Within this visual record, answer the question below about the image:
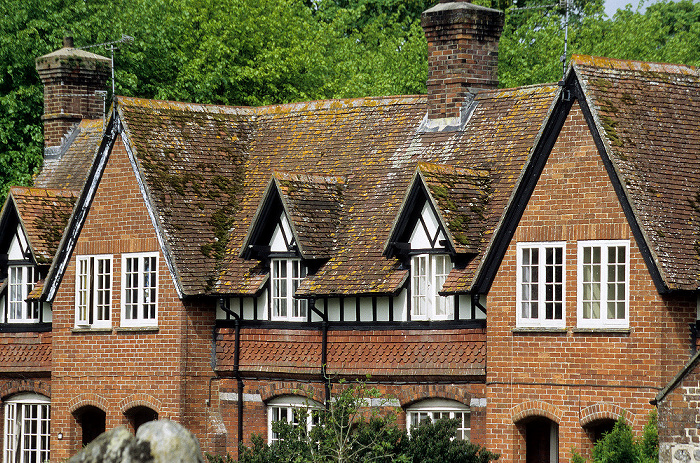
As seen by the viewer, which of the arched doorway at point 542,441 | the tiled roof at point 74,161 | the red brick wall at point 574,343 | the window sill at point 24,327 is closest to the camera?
the red brick wall at point 574,343

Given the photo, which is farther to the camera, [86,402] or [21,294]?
[21,294]

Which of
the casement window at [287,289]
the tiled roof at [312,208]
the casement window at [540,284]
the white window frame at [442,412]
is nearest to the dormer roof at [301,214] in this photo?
A: the tiled roof at [312,208]

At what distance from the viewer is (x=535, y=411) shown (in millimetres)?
22812

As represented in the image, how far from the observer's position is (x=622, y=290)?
2202 cm

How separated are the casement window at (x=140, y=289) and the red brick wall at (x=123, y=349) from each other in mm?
153

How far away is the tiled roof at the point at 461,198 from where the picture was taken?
23969 millimetres

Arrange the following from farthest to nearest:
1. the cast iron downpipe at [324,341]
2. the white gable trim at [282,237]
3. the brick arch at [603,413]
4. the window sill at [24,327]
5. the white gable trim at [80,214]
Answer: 1. the window sill at [24,327]
2. the white gable trim at [80,214]
3. the white gable trim at [282,237]
4. the cast iron downpipe at [324,341]
5. the brick arch at [603,413]

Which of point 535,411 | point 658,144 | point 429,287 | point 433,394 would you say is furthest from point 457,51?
point 535,411

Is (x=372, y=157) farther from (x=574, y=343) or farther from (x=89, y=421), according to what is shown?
(x=89, y=421)

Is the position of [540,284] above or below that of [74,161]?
below

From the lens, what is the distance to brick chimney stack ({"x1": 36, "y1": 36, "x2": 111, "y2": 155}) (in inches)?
1356

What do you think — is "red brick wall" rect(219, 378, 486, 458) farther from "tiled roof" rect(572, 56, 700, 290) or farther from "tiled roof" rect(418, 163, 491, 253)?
"tiled roof" rect(572, 56, 700, 290)

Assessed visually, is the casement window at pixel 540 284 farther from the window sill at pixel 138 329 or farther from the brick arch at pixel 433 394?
the window sill at pixel 138 329

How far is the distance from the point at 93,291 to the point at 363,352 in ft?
21.6
